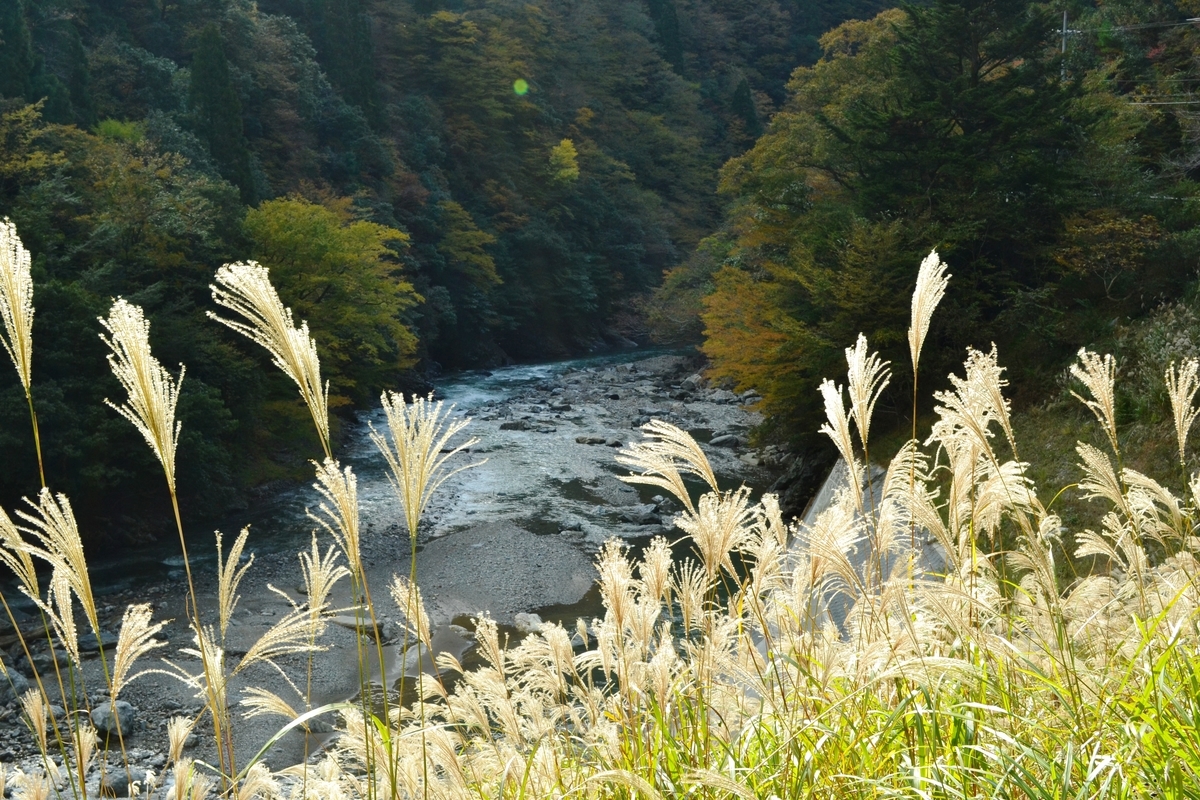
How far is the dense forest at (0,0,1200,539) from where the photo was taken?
12820mm

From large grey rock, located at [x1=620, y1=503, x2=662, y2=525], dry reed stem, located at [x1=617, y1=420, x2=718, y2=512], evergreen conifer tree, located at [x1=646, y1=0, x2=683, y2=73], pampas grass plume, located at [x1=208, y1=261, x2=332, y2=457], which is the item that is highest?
evergreen conifer tree, located at [x1=646, y1=0, x2=683, y2=73]

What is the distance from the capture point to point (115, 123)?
68.2 ft

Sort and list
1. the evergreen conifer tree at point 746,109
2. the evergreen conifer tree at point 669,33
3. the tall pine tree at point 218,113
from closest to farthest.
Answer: the tall pine tree at point 218,113, the evergreen conifer tree at point 746,109, the evergreen conifer tree at point 669,33

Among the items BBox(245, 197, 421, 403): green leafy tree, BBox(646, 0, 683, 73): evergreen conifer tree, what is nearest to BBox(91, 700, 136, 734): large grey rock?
BBox(245, 197, 421, 403): green leafy tree

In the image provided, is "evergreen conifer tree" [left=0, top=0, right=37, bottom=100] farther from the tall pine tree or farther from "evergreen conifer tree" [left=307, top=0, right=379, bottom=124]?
"evergreen conifer tree" [left=307, top=0, right=379, bottom=124]

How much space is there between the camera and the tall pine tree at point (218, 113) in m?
23.0

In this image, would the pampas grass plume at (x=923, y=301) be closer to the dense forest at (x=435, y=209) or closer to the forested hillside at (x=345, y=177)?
the dense forest at (x=435, y=209)

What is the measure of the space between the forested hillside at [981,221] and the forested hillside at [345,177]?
8265 mm

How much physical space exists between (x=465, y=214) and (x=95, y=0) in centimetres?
1237

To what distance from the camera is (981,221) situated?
12.6 m

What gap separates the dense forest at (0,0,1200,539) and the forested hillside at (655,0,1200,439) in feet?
0.17

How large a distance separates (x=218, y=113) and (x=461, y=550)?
1466cm

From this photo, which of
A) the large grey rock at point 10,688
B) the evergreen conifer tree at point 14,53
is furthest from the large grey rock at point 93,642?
the evergreen conifer tree at point 14,53

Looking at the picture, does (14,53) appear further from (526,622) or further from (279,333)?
(279,333)
